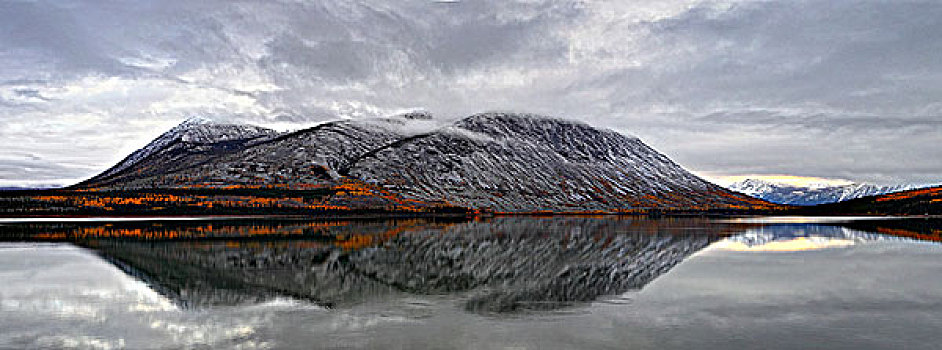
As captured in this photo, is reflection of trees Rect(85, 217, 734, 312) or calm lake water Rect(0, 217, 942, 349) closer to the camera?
calm lake water Rect(0, 217, 942, 349)

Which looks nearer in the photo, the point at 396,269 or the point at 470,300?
the point at 470,300

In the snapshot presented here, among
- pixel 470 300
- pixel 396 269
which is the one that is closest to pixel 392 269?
pixel 396 269

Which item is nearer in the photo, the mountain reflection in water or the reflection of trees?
the mountain reflection in water

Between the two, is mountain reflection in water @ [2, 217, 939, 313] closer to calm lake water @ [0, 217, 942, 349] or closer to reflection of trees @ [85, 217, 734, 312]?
reflection of trees @ [85, 217, 734, 312]

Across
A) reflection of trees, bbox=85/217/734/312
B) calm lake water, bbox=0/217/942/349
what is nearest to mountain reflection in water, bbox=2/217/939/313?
reflection of trees, bbox=85/217/734/312

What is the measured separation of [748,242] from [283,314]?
2072 inches

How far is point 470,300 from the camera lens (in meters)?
24.5

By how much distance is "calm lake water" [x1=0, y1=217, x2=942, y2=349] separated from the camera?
1753cm

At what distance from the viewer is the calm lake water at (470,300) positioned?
57.5 feet

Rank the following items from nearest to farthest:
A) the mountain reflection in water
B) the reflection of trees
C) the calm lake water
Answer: the calm lake water
the mountain reflection in water
the reflection of trees

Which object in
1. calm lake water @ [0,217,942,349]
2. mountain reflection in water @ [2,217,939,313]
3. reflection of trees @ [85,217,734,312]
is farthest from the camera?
reflection of trees @ [85,217,734,312]

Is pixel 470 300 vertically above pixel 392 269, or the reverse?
pixel 392 269

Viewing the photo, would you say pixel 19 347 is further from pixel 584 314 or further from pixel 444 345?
pixel 584 314

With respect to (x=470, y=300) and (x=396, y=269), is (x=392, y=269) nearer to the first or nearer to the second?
(x=396, y=269)
